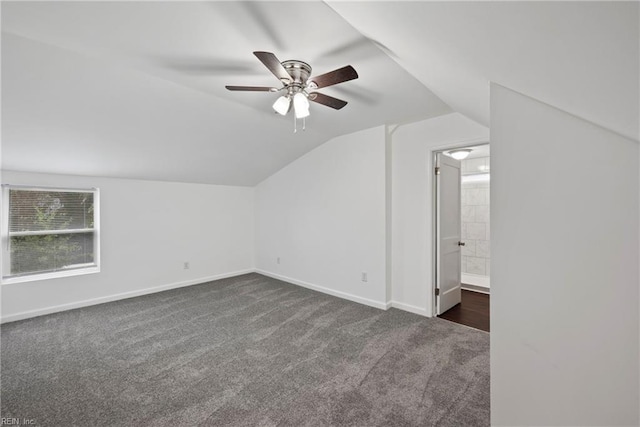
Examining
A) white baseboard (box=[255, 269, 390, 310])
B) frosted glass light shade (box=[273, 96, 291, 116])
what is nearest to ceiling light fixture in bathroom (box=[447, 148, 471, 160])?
white baseboard (box=[255, 269, 390, 310])

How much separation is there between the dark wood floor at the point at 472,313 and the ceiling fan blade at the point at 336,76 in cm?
302

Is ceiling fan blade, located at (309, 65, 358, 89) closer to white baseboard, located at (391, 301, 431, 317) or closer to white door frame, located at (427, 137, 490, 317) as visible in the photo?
white door frame, located at (427, 137, 490, 317)

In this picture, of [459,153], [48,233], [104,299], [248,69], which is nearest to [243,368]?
[248,69]

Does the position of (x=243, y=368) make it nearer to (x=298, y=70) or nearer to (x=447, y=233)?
(x=298, y=70)

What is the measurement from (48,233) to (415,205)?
4.84 metres

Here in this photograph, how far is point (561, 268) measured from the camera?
3.68ft

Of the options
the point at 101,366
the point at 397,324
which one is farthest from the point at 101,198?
the point at 397,324

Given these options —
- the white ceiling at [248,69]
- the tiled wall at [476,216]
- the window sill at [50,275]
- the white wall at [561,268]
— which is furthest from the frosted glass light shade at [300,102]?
the tiled wall at [476,216]

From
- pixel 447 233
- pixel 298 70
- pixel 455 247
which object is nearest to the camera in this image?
pixel 298 70

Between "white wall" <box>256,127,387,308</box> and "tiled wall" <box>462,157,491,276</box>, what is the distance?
8.18ft

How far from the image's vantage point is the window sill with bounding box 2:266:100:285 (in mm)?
3221

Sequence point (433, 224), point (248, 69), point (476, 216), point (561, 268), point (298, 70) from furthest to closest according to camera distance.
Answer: point (476, 216)
point (433, 224)
point (248, 69)
point (298, 70)
point (561, 268)

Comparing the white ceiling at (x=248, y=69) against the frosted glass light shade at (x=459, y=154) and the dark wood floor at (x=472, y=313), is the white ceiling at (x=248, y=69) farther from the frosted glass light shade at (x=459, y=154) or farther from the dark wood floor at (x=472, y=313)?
the dark wood floor at (x=472, y=313)

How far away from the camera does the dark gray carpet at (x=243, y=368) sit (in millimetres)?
1751
